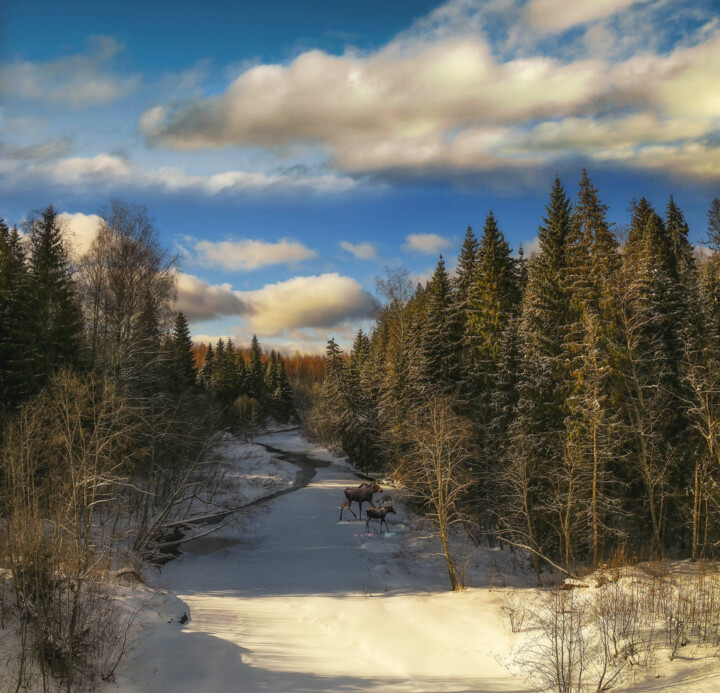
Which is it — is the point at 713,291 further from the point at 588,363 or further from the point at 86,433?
the point at 86,433

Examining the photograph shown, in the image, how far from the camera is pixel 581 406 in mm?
23078

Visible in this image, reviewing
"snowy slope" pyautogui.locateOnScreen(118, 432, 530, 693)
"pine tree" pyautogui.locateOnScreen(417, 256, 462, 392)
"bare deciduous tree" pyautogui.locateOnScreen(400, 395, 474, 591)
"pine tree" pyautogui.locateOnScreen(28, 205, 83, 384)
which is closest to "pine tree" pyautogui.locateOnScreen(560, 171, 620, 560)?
"bare deciduous tree" pyautogui.locateOnScreen(400, 395, 474, 591)

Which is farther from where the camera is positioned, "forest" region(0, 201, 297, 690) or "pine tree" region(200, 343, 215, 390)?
"pine tree" region(200, 343, 215, 390)

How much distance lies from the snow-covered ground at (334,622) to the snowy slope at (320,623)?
0.16 feet

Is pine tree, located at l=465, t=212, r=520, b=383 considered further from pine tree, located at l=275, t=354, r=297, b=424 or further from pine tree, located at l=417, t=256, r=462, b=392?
pine tree, located at l=275, t=354, r=297, b=424

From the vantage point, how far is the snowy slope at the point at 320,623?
40.2ft

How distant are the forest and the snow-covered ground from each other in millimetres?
1739

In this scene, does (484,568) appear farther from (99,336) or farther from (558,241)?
(99,336)

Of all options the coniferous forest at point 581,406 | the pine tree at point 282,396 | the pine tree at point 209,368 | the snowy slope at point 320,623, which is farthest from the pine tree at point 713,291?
the pine tree at point 282,396

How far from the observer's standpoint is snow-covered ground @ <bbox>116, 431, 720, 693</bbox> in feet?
39.0

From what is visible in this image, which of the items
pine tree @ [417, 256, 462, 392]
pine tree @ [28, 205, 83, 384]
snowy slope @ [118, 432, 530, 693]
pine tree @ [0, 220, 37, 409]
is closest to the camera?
snowy slope @ [118, 432, 530, 693]

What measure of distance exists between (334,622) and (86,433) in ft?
39.5

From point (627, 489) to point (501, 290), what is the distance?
45.4 feet

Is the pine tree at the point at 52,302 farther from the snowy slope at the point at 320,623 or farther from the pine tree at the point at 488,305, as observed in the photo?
the pine tree at the point at 488,305
